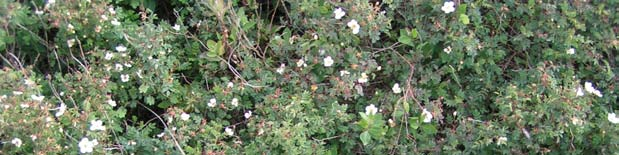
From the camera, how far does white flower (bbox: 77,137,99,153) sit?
262 centimetres

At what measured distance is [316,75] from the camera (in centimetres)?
315

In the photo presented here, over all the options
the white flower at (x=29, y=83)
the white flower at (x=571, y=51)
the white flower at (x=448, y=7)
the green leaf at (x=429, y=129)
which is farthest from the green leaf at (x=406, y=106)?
the white flower at (x=29, y=83)

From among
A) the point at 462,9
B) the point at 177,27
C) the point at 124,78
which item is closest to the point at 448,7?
the point at 462,9

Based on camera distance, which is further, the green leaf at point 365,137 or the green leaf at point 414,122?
the green leaf at point 414,122

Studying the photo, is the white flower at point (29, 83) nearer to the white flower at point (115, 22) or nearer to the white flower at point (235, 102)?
the white flower at point (115, 22)

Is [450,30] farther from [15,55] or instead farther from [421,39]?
[15,55]

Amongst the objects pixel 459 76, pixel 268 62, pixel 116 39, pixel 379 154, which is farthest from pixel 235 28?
pixel 459 76

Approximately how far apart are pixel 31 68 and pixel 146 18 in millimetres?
524

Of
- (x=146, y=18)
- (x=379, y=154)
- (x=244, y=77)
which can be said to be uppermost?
(x=146, y=18)

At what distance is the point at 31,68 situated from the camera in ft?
9.32

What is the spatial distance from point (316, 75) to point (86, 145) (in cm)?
100

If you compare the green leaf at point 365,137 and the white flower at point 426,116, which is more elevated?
the white flower at point 426,116

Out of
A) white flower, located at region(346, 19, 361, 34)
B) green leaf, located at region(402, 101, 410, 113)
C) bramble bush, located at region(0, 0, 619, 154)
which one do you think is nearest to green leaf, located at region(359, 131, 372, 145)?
bramble bush, located at region(0, 0, 619, 154)

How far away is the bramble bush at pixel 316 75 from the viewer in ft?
9.37
